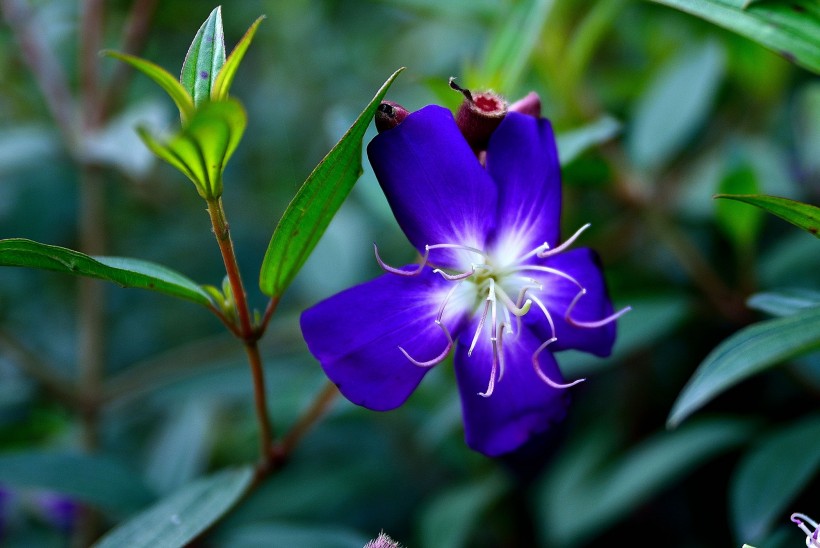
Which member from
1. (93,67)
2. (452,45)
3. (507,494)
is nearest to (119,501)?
(507,494)

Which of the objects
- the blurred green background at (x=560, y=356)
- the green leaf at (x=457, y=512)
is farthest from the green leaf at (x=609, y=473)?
the green leaf at (x=457, y=512)

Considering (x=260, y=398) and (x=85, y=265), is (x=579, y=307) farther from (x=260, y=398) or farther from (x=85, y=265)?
(x=85, y=265)

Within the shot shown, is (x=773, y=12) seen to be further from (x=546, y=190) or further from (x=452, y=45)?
(x=452, y=45)

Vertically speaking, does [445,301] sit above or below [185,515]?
above

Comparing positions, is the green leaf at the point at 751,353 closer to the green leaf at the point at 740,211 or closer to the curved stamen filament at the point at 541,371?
the curved stamen filament at the point at 541,371

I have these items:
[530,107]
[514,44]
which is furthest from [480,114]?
[514,44]
